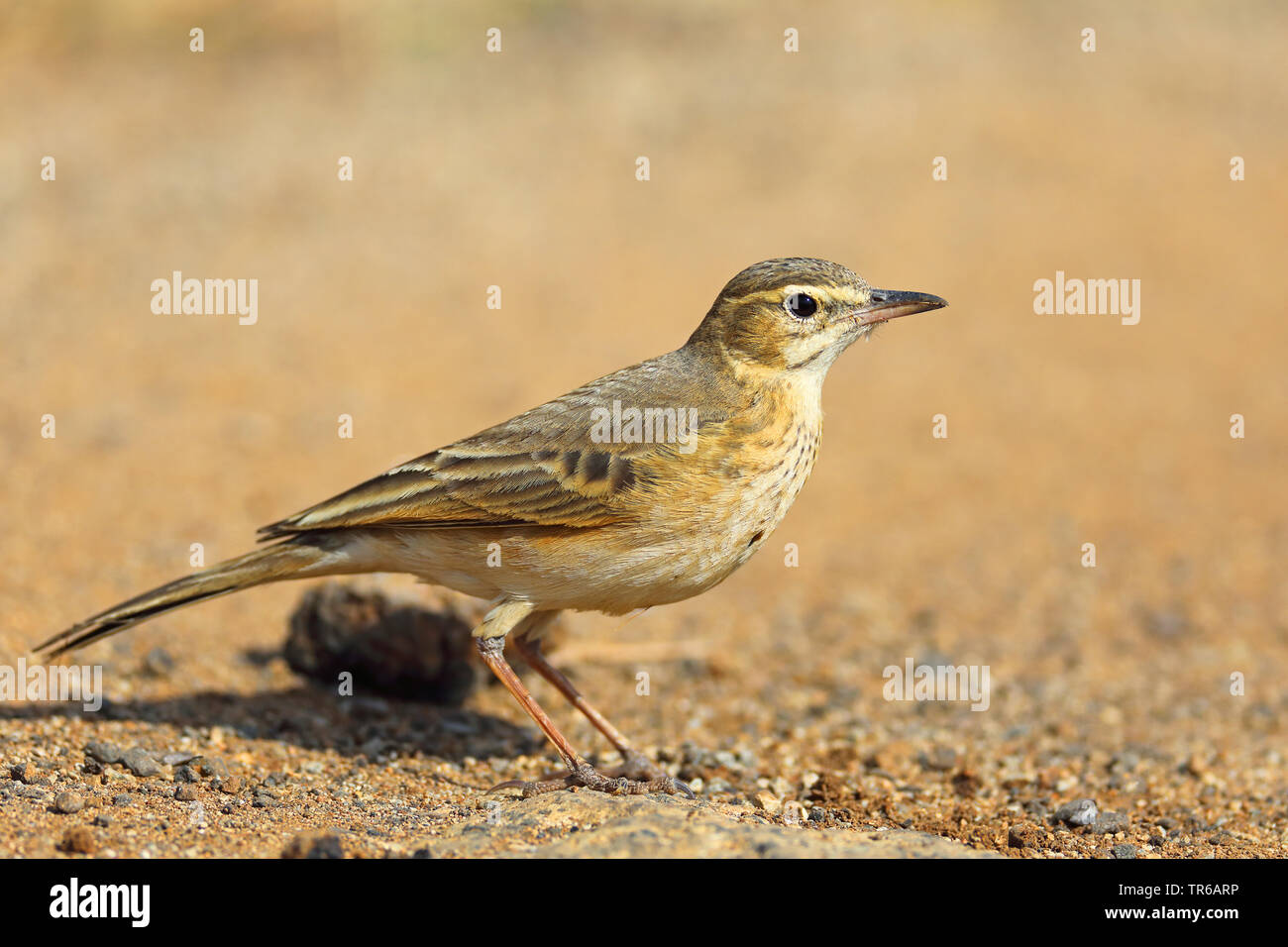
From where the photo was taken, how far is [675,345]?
15.0 meters

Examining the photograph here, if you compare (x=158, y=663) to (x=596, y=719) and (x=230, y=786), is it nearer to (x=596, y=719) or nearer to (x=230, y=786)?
(x=230, y=786)

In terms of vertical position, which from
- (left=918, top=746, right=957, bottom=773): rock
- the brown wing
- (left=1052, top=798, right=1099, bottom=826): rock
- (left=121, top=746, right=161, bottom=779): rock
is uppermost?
the brown wing

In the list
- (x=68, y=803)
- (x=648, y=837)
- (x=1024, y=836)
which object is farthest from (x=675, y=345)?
(x=648, y=837)

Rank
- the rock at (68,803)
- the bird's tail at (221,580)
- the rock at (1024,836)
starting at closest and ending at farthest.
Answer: the rock at (68,803) < the rock at (1024,836) < the bird's tail at (221,580)

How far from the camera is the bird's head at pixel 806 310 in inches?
254

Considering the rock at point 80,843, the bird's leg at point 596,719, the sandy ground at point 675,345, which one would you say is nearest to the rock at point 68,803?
the sandy ground at point 675,345

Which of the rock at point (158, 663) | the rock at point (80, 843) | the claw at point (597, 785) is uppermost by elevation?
the rock at point (158, 663)

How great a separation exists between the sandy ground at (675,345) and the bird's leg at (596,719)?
36 centimetres

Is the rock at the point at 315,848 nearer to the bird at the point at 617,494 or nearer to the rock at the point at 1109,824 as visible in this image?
the bird at the point at 617,494

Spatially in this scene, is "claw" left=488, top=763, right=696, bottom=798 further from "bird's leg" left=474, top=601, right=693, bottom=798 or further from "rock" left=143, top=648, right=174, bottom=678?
"rock" left=143, top=648, right=174, bottom=678

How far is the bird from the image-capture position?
606cm

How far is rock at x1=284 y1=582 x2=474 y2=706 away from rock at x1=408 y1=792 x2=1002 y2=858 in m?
2.68

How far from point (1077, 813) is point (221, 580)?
4323 mm

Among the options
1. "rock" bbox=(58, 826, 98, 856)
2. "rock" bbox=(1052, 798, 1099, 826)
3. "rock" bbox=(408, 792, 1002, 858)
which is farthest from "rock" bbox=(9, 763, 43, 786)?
"rock" bbox=(1052, 798, 1099, 826)
